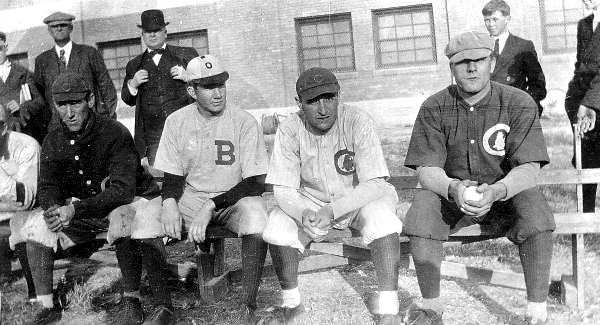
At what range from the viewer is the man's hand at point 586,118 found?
4.22m

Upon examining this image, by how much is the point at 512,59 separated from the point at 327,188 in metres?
2.42

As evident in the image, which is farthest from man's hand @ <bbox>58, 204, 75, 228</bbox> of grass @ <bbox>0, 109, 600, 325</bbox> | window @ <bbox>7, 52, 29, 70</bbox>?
window @ <bbox>7, 52, 29, 70</bbox>

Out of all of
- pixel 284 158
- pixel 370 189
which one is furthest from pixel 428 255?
pixel 284 158

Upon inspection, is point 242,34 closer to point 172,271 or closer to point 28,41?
point 28,41

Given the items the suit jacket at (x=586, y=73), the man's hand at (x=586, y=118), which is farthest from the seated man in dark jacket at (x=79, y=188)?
the suit jacket at (x=586, y=73)

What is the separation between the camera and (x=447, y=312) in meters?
3.86

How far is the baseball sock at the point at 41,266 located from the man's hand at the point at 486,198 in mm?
2747

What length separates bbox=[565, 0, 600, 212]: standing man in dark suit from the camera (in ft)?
14.0

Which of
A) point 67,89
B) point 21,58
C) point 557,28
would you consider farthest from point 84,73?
point 21,58

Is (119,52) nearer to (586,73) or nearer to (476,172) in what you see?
(586,73)

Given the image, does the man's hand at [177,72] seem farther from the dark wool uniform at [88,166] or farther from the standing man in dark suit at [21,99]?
the standing man in dark suit at [21,99]

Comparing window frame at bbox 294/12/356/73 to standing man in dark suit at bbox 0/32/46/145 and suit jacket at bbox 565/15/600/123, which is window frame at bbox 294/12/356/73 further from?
suit jacket at bbox 565/15/600/123

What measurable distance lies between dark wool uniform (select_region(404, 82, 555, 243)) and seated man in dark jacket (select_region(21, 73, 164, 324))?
6.28ft

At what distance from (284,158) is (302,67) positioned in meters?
11.0
